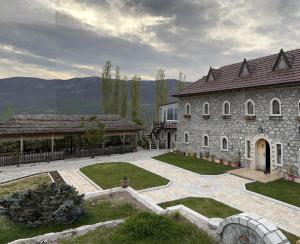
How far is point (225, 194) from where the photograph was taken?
40.4 feet

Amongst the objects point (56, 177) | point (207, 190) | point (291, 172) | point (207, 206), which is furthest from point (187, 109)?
point (207, 206)

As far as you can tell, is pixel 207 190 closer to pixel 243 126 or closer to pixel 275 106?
pixel 243 126

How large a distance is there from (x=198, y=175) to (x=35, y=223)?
35.7 ft

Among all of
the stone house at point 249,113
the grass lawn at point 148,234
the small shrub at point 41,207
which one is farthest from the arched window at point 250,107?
the small shrub at point 41,207

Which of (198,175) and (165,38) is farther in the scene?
(165,38)

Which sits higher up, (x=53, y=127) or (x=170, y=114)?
(x=170, y=114)

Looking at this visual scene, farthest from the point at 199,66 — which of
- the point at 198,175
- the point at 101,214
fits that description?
the point at 101,214

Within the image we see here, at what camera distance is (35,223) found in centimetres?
791

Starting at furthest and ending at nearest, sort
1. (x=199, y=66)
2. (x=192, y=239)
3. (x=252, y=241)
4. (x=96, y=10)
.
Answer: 1. (x=199, y=66)
2. (x=96, y=10)
3. (x=192, y=239)
4. (x=252, y=241)

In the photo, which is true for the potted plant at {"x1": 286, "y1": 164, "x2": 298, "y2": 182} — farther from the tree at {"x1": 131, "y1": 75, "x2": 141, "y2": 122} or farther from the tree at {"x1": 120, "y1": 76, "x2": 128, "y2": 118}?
the tree at {"x1": 120, "y1": 76, "x2": 128, "y2": 118}

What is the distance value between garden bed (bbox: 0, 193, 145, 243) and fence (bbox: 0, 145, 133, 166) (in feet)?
42.5

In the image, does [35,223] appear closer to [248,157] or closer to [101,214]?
[101,214]

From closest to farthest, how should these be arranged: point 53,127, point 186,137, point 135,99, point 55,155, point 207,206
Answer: point 207,206, point 53,127, point 55,155, point 186,137, point 135,99

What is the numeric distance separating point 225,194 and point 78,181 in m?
8.93
